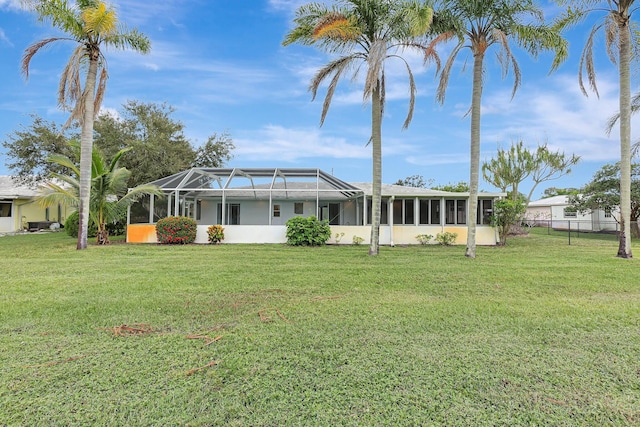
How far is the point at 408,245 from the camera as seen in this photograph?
46.7 feet

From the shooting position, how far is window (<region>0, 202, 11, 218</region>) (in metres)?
21.7

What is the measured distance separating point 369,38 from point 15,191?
26116mm

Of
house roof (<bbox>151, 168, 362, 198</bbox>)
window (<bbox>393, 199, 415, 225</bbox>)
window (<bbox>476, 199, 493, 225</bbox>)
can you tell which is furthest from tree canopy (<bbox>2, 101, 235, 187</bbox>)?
window (<bbox>476, 199, 493, 225</bbox>)

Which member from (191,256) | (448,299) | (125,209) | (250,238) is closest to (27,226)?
(125,209)

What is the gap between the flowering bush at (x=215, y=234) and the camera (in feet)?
46.5

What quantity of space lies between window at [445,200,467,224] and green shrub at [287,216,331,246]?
250 inches

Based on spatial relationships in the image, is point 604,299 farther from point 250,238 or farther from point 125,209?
point 125,209

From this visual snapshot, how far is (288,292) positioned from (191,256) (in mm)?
5635

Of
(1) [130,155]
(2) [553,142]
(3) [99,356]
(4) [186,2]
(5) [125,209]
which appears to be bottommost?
(3) [99,356]

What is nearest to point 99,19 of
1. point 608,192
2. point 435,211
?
point 435,211

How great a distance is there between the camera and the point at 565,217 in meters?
27.4

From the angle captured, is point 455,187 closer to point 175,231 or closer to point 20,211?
point 175,231

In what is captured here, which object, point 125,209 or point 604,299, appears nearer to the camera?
point 604,299

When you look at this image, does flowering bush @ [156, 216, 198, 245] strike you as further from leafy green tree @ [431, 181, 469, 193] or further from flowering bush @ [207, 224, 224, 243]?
leafy green tree @ [431, 181, 469, 193]
